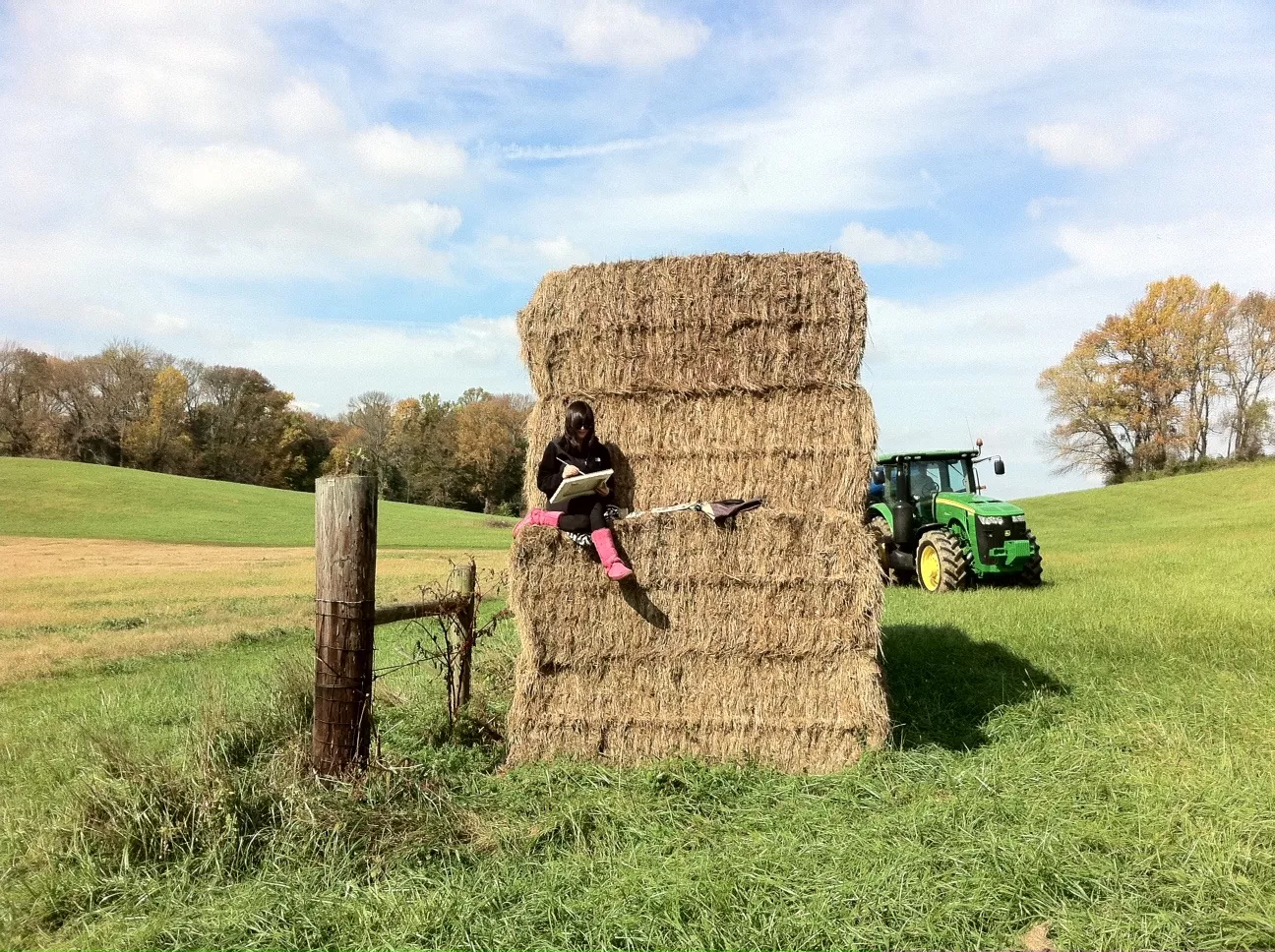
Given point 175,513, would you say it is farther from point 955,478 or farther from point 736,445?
point 736,445

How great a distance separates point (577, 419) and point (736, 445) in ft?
4.16

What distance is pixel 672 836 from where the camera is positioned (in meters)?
4.66

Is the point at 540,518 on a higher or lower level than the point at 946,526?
higher

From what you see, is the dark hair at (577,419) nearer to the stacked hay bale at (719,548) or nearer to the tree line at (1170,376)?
the stacked hay bale at (719,548)

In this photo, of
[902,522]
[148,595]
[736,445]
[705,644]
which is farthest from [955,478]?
[148,595]

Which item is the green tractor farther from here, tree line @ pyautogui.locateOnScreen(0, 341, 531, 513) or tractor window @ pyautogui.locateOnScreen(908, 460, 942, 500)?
tree line @ pyautogui.locateOnScreen(0, 341, 531, 513)

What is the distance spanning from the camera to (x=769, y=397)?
6.51m

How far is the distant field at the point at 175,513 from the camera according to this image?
3584 cm

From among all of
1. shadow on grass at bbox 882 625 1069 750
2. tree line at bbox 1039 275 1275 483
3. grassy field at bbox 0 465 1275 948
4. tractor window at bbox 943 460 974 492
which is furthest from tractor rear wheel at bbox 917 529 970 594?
tree line at bbox 1039 275 1275 483

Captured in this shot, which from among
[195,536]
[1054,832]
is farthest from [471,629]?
[195,536]

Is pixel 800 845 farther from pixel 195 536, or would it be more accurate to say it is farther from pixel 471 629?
pixel 195 536

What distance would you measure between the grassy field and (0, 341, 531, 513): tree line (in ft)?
174

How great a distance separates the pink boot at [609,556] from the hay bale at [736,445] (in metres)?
0.47

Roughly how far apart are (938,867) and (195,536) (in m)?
37.1
